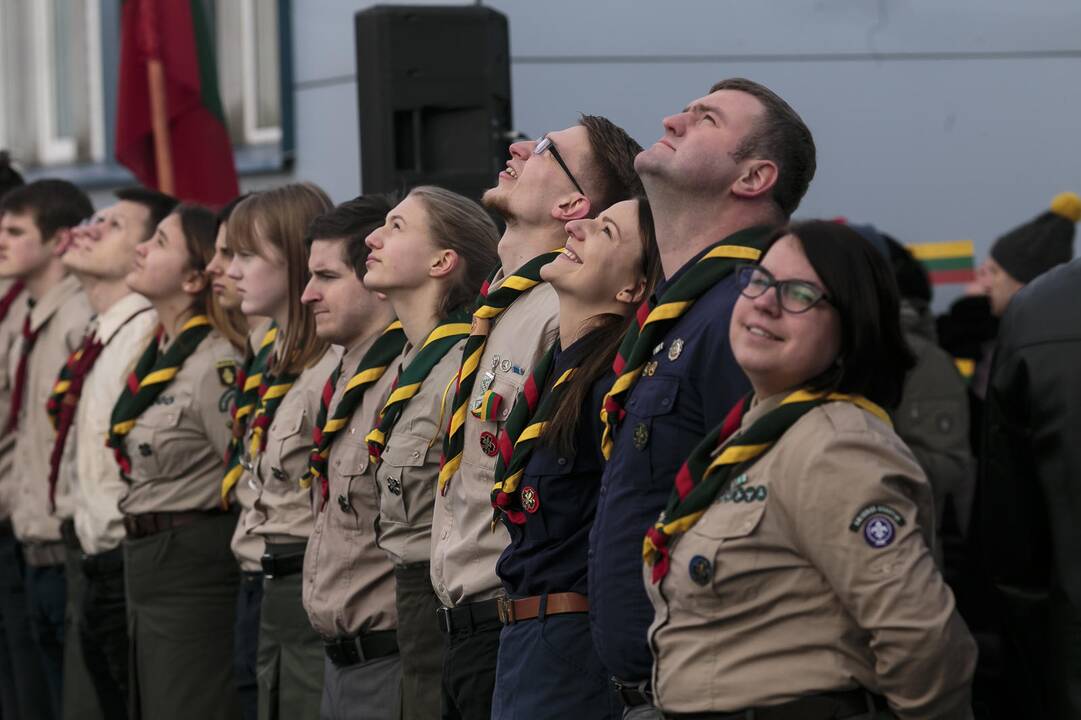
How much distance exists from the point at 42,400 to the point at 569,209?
4103 millimetres

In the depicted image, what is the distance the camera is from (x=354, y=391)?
16.0ft

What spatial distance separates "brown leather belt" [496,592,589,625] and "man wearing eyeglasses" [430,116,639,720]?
0.90ft

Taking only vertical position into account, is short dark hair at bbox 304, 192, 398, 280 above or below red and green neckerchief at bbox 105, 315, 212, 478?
above

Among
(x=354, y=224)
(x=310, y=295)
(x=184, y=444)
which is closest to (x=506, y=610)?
(x=310, y=295)

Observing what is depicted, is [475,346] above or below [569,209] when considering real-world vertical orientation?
below

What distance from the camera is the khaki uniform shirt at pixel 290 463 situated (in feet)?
17.4

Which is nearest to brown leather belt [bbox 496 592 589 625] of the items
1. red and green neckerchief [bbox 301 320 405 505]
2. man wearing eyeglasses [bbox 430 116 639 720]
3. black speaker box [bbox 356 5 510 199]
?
man wearing eyeglasses [bbox 430 116 639 720]

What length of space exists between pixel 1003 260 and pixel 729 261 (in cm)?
386

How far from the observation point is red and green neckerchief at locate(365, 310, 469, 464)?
4.59 m

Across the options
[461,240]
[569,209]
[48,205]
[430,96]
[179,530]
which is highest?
[430,96]

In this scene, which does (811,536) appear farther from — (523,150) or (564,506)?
(523,150)

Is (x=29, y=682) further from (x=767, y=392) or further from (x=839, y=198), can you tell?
(x=767, y=392)

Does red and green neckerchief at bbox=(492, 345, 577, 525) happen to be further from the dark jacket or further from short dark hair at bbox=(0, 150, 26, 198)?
short dark hair at bbox=(0, 150, 26, 198)

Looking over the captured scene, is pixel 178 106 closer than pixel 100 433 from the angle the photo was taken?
No
